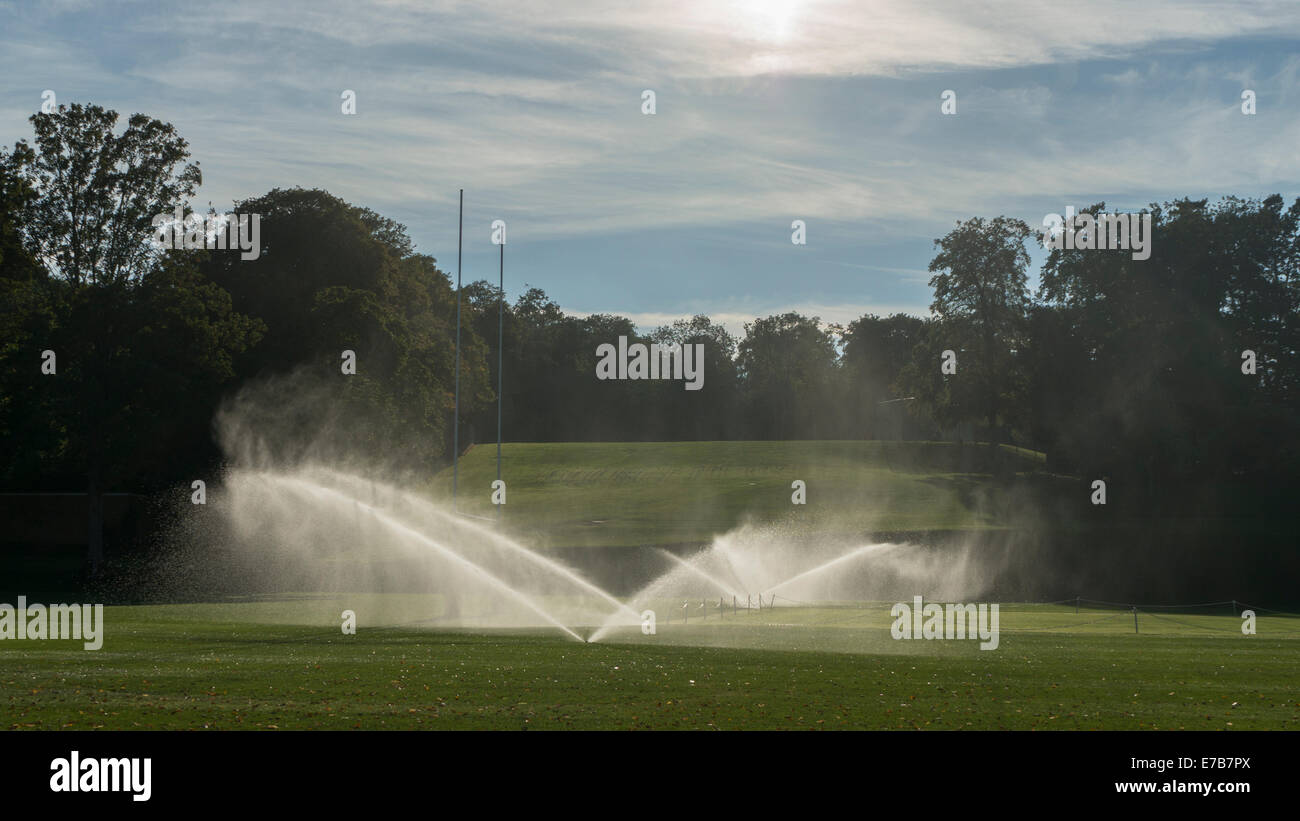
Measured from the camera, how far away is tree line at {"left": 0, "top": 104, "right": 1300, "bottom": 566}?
47.8 meters

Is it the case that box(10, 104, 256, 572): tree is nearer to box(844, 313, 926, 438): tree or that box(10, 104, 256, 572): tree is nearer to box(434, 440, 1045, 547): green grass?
box(434, 440, 1045, 547): green grass

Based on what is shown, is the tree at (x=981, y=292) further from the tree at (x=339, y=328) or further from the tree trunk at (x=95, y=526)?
the tree trunk at (x=95, y=526)

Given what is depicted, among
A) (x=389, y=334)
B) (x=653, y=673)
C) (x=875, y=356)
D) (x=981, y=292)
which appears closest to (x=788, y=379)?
(x=875, y=356)

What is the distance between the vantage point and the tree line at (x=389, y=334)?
157 ft

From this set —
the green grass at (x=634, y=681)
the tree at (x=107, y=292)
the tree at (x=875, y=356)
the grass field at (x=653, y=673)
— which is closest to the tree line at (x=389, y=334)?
the tree at (x=107, y=292)

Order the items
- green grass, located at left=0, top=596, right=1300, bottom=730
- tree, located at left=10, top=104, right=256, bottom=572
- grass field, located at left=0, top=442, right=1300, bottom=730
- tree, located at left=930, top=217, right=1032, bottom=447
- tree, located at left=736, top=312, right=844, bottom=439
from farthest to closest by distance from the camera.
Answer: tree, located at left=736, top=312, right=844, bottom=439 → tree, located at left=930, top=217, right=1032, bottom=447 → tree, located at left=10, top=104, right=256, bottom=572 → grass field, located at left=0, top=442, right=1300, bottom=730 → green grass, located at left=0, top=596, right=1300, bottom=730

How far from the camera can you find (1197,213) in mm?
76750

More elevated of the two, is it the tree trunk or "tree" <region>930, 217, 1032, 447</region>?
"tree" <region>930, 217, 1032, 447</region>

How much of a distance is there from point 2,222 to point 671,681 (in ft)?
111

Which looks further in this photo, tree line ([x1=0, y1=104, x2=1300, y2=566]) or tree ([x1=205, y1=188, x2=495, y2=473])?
tree ([x1=205, y1=188, x2=495, y2=473])

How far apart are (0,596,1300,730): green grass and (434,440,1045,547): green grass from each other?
38.8 meters

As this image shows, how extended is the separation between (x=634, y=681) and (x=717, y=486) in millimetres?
68400

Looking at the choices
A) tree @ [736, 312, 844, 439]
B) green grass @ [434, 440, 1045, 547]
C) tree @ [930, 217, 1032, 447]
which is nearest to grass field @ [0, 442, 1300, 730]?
green grass @ [434, 440, 1045, 547]

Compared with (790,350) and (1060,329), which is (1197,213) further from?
(790,350)
